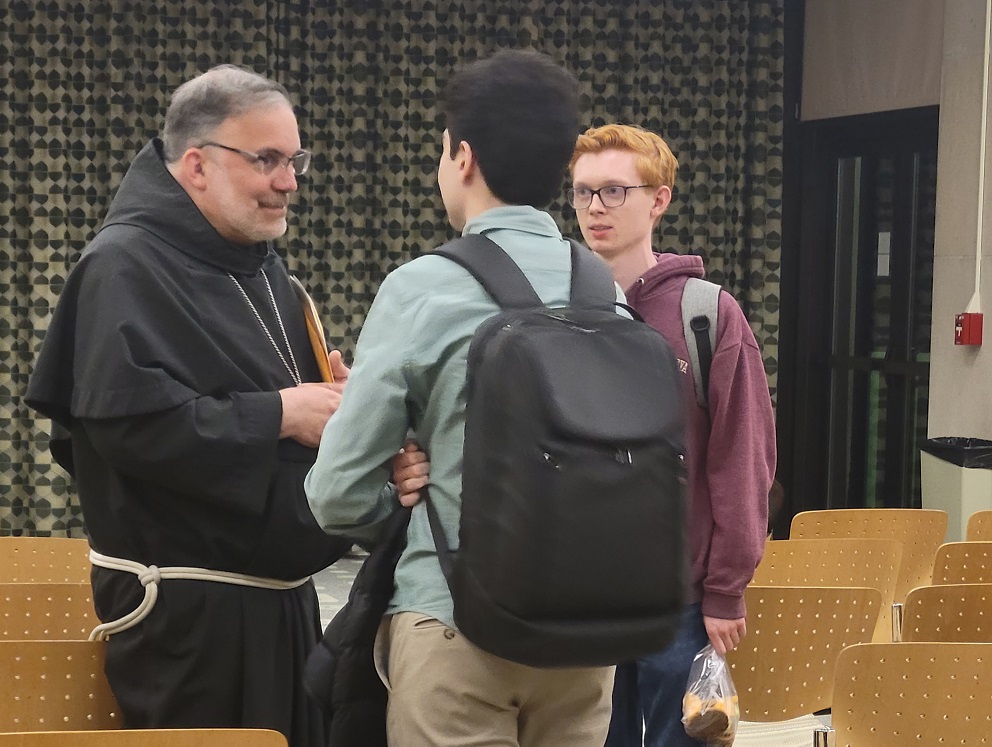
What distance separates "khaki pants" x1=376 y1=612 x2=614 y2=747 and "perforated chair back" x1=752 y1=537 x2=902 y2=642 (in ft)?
5.08

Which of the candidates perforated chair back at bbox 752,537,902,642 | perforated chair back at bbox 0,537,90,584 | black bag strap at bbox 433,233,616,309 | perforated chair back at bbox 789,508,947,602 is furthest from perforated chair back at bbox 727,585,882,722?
perforated chair back at bbox 0,537,90,584

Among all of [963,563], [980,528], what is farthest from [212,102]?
[980,528]

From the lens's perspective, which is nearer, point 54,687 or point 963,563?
point 54,687

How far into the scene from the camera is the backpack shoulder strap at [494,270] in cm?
145

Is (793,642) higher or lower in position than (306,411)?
lower

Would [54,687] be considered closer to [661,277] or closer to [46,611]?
[46,611]

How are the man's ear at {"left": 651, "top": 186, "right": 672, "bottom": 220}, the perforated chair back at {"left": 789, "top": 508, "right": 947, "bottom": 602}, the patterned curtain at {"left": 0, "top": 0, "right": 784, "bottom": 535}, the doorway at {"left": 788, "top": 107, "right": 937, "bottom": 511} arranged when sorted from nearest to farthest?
1. the man's ear at {"left": 651, "top": 186, "right": 672, "bottom": 220}
2. the perforated chair back at {"left": 789, "top": 508, "right": 947, "bottom": 602}
3. the doorway at {"left": 788, "top": 107, "right": 937, "bottom": 511}
4. the patterned curtain at {"left": 0, "top": 0, "right": 784, "bottom": 535}

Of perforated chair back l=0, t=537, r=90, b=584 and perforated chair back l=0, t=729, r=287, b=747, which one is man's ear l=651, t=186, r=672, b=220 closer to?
perforated chair back l=0, t=729, r=287, b=747

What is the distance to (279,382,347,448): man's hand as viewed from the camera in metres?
1.99

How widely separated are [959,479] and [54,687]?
3692 millimetres

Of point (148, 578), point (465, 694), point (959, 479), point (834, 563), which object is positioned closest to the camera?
point (465, 694)

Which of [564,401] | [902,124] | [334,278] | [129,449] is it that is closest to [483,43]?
[334,278]

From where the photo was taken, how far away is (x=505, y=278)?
146 cm

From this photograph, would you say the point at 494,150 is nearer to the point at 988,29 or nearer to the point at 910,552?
the point at 910,552
